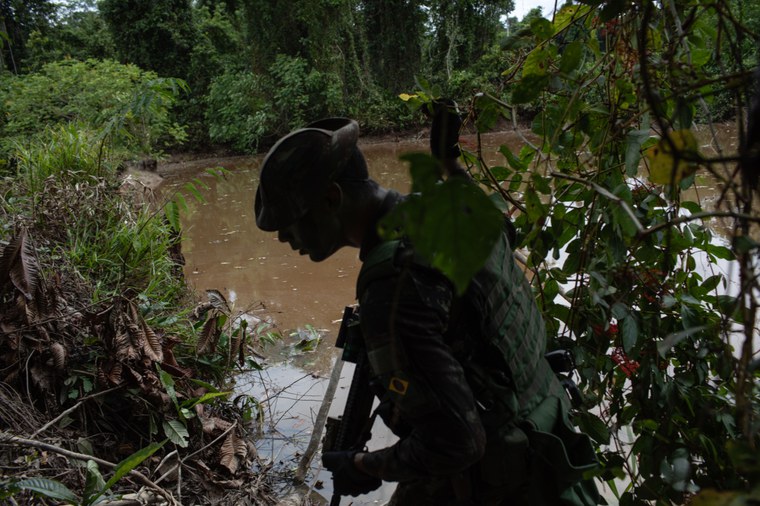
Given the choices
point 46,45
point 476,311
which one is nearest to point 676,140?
point 476,311

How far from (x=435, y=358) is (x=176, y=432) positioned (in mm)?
1906

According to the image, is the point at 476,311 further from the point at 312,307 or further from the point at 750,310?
the point at 312,307

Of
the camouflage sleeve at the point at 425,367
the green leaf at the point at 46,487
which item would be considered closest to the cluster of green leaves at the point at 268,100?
the green leaf at the point at 46,487

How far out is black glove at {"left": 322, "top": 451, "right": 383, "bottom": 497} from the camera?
1.45 metres

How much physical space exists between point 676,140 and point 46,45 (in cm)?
2037

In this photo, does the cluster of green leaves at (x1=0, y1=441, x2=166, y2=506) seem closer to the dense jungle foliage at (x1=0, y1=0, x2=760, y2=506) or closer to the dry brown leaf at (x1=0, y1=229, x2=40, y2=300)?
the dense jungle foliage at (x1=0, y1=0, x2=760, y2=506)

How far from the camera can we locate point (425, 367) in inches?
45.5

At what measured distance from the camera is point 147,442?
270cm

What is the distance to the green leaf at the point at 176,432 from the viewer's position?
Answer: 261cm

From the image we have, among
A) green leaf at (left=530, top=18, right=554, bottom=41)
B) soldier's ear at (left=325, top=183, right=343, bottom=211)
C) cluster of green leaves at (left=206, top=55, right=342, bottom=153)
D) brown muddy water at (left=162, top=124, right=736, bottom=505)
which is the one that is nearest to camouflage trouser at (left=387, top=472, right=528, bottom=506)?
soldier's ear at (left=325, top=183, right=343, bottom=211)

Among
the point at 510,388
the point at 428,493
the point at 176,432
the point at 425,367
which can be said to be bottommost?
the point at 176,432

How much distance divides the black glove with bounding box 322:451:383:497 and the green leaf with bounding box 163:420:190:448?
1.39m

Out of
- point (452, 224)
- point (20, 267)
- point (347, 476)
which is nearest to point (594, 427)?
point (347, 476)

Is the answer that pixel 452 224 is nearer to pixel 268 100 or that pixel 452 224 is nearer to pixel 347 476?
pixel 347 476
